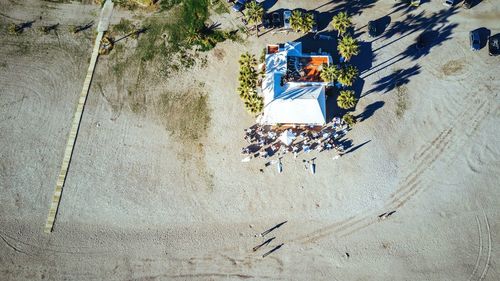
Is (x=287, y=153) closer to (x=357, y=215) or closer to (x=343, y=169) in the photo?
(x=343, y=169)

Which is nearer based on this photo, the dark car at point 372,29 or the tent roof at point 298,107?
the tent roof at point 298,107

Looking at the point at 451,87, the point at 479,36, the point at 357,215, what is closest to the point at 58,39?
the point at 357,215

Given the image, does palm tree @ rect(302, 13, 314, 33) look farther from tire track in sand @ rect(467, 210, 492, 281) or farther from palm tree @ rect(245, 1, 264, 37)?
tire track in sand @ rect(467, 210, 492, 281)

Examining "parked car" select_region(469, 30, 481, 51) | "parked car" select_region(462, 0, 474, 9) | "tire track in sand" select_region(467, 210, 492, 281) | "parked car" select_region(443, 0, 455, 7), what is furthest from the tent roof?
"parked car" select_region(462, 0, 474, 9)

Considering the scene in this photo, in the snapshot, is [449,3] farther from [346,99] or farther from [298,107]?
[298,107]

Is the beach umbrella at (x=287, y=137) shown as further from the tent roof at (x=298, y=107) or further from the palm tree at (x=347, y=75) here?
the palm tree at (x=347, y=75)

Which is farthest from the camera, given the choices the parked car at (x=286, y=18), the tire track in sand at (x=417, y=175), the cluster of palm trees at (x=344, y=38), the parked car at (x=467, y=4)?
the parked car at (x=467, y=4)

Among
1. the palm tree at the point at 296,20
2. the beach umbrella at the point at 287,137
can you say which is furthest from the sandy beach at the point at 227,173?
the palm tree at the point at 296,20
